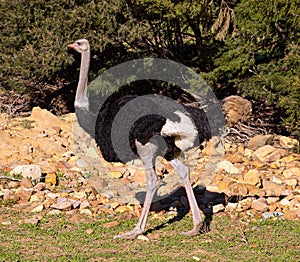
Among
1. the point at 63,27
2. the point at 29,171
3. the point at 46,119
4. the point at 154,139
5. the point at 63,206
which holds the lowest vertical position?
the point at 63,206

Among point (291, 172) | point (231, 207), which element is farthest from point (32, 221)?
point (291, 172)

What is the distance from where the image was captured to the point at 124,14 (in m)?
9.62

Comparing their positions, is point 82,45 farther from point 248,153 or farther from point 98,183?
point 248,153

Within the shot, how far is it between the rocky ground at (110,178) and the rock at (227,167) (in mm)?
15

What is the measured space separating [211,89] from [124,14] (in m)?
1.84

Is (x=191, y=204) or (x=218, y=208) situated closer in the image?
(x=191, y=204)

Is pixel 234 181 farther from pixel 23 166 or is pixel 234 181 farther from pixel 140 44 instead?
pixel 140 44

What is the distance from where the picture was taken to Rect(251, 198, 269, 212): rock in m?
6.78

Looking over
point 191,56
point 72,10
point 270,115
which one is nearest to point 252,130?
point 270,115

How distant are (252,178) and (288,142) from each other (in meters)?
1.85

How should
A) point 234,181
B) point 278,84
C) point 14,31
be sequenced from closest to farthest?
point 234,181, point 278,84, point 14,31

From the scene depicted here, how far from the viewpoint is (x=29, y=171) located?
7633 mm

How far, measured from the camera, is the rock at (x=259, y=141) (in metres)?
9.02

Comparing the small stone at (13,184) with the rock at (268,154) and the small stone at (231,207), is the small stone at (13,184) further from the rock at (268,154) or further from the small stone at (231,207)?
the rock at (268,154)
